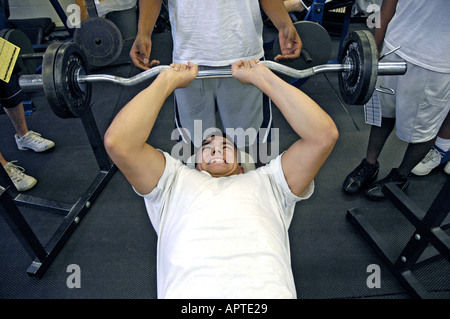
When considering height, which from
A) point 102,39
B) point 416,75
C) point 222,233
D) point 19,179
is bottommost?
point 19,179

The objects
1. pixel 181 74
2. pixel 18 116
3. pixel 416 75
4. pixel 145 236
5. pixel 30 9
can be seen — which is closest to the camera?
pixel 181 74

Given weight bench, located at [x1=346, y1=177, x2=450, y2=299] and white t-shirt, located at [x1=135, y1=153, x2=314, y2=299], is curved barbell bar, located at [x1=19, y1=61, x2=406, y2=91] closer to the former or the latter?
white t-shirt, located at [x1=135, y1=153, x2=314, y2=299]

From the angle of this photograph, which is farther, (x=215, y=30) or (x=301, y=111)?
(x=215, y=30)

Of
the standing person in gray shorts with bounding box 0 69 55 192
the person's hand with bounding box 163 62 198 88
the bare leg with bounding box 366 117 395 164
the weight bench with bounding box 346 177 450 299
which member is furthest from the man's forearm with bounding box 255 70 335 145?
the standing person in gray shorts with bounding box 0 69 55 192

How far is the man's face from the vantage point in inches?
47.2

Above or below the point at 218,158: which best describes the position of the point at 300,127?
above

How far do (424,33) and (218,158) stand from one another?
38.2 inches

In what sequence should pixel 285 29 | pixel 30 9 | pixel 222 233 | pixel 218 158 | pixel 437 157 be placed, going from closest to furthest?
pixel 222 233, pixel 218 158, pixel 285 29, pixel 437 157, pixel 30 9

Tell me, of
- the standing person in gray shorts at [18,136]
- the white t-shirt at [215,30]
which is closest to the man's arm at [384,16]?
the white t-shirt at [215,30]

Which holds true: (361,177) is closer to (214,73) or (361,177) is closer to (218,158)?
(218,158)

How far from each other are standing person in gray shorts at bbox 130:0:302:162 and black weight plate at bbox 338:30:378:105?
303 mm

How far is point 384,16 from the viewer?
146cm

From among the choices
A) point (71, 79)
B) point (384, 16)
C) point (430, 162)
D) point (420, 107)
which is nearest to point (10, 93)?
point (71, 79)
